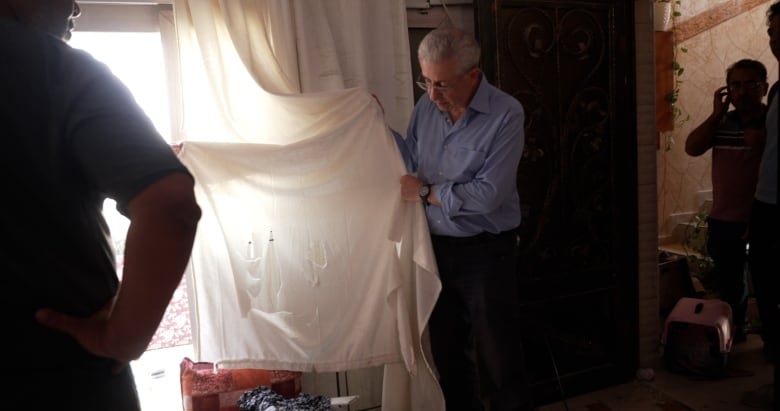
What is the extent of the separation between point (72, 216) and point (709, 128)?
332 centimetres

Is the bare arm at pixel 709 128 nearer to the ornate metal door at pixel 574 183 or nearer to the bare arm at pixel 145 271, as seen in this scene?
the ornate metal door at pixel 574 183

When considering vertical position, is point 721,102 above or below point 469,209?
above

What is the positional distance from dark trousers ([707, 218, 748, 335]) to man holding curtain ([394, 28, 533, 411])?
5.85 feet

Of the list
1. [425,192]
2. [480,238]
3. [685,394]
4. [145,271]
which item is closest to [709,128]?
[685,394]

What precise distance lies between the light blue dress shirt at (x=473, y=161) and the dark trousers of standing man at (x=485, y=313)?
0.08 metres

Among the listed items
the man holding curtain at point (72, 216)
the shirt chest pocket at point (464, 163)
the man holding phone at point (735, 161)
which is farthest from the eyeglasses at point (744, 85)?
the man holding curtain at point (72, 216)

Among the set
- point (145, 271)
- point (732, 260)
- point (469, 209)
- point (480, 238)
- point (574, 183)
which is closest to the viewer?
point (145, 271)

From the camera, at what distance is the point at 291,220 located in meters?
2.08

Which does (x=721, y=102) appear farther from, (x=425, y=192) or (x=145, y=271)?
(x=145, y=271)

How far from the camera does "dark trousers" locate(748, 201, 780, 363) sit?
8.47ft

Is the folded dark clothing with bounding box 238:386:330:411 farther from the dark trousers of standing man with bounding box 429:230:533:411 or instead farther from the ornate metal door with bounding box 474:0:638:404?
the ornate metal door with bounding box 474:0:638:404

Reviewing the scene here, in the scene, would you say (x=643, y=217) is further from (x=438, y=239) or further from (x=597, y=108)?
(x=438, y=239)

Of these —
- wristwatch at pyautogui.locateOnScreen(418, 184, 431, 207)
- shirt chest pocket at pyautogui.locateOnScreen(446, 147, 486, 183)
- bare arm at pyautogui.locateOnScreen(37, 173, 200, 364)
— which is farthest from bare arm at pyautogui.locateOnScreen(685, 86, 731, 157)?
bare arm at pyautogui.locateOnScreen(37, 173, 200, 364)

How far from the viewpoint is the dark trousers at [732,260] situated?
3.14 meters
